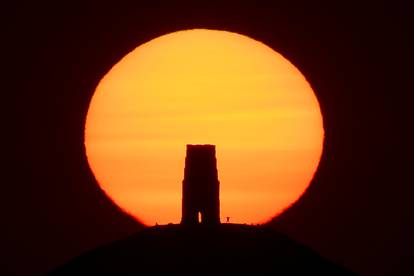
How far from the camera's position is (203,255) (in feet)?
125

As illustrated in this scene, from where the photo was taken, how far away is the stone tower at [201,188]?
41.4 m

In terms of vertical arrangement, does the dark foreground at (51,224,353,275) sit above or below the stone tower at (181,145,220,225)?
below

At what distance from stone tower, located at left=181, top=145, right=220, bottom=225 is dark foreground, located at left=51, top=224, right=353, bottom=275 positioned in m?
0.65

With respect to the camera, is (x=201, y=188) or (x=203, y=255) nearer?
(x=203, y=255)

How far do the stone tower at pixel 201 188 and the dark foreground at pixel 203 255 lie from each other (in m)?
0.65

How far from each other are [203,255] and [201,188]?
14.1ft

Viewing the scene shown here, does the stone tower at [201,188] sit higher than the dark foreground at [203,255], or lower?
higher

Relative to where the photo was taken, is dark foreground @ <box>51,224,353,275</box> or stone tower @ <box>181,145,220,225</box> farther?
stone tower @ <box>181,145,220,225</box>

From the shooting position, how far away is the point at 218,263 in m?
37.5

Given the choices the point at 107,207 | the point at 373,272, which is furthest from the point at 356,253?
the point at 107,207

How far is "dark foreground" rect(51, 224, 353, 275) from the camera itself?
37.3m

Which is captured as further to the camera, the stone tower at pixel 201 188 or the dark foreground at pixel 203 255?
the stone tower at pixel 201 188

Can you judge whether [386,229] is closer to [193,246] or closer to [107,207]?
[107,207]

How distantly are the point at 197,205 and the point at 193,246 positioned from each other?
9.60 ft
